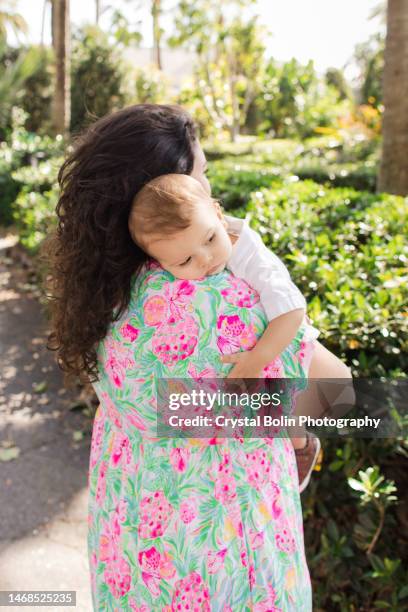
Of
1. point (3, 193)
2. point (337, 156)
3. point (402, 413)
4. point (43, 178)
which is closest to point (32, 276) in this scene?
point (43, 178)

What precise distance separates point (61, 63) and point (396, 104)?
700cm

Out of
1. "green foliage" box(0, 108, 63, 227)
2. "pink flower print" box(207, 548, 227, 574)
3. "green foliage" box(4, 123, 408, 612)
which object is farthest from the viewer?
"green foliage" box(0, 108, 63, 227)

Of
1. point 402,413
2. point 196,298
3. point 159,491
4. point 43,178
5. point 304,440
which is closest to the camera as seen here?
point 196,298

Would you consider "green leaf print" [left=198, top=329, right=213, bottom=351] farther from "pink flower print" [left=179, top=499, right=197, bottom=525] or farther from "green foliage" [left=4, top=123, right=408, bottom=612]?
"green foliage" [left=4, top=123, right=408, bottom=612]

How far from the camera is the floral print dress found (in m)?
1.28

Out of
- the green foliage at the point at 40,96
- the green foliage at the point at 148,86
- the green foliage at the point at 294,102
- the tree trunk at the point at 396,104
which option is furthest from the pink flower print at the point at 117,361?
the green foliage at the point at 294,102

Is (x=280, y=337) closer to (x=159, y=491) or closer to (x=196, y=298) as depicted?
(x=196, y=298)

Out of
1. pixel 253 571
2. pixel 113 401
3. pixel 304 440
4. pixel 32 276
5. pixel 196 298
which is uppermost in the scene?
pixel 196 298

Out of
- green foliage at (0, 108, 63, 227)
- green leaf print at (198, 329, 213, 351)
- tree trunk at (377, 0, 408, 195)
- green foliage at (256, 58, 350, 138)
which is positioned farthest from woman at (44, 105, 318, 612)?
green foliage at (256, 58, 350, 138)

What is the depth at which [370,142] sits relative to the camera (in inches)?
510

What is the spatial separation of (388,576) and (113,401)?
1.20 metres

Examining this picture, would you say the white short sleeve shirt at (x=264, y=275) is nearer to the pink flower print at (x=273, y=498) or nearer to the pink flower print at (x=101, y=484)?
the pink flower print at (x=273, y=498)

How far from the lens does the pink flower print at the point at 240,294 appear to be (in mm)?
1282

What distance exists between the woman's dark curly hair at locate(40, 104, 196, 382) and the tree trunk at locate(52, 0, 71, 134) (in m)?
10.0
